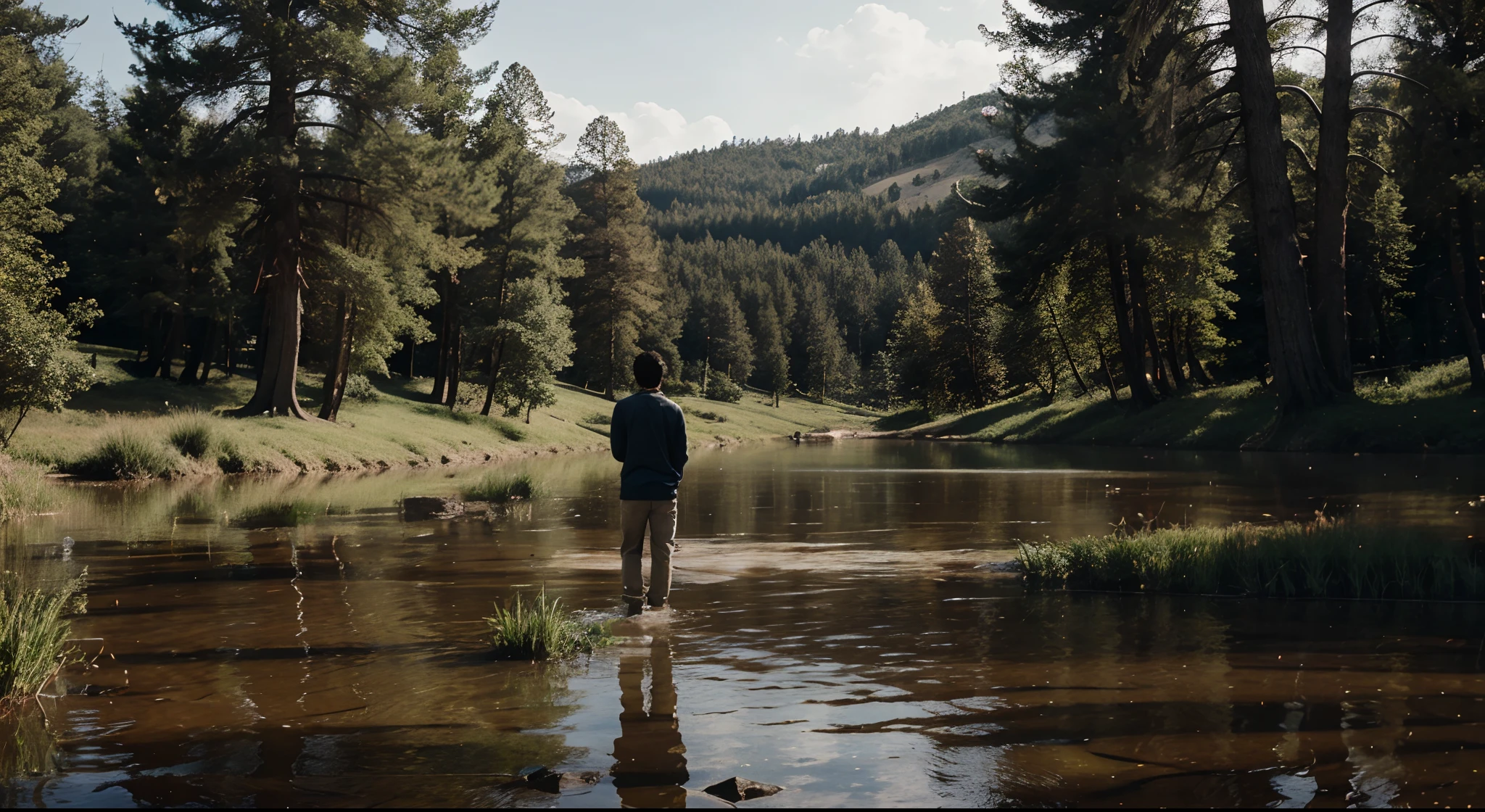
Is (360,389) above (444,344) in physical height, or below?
below

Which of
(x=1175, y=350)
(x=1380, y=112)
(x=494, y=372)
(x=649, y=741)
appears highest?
(x=1380, y=112)

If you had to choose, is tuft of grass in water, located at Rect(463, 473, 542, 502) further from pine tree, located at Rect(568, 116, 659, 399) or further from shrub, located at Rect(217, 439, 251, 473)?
pine tree, located at Rect(568, 116, 659, 399)

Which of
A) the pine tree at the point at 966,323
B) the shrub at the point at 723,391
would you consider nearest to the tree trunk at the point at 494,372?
the pine tree at the point at 966,323

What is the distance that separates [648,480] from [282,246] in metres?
31.3

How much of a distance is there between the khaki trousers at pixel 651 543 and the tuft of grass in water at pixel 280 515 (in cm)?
956

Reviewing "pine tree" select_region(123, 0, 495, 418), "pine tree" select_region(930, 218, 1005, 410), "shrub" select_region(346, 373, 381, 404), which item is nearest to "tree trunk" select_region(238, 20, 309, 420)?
"pine tree" select_region(123, 0, 495, 418)

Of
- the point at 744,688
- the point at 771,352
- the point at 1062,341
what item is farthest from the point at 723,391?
the point at 744,688

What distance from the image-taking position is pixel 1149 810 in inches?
176

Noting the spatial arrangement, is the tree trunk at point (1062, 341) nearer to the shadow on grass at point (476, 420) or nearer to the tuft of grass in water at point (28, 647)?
the shadow on grass at point (476, 420)

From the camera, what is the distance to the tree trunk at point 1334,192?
97.4 ft

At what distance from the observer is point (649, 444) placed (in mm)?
9344

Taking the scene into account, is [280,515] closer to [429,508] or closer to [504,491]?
[429,508]

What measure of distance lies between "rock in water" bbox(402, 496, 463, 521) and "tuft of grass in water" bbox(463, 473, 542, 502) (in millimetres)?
1589

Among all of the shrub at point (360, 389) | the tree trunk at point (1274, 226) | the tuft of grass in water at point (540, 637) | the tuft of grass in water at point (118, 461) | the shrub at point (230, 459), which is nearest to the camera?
the tuft of grass in water at point (540, 637)
